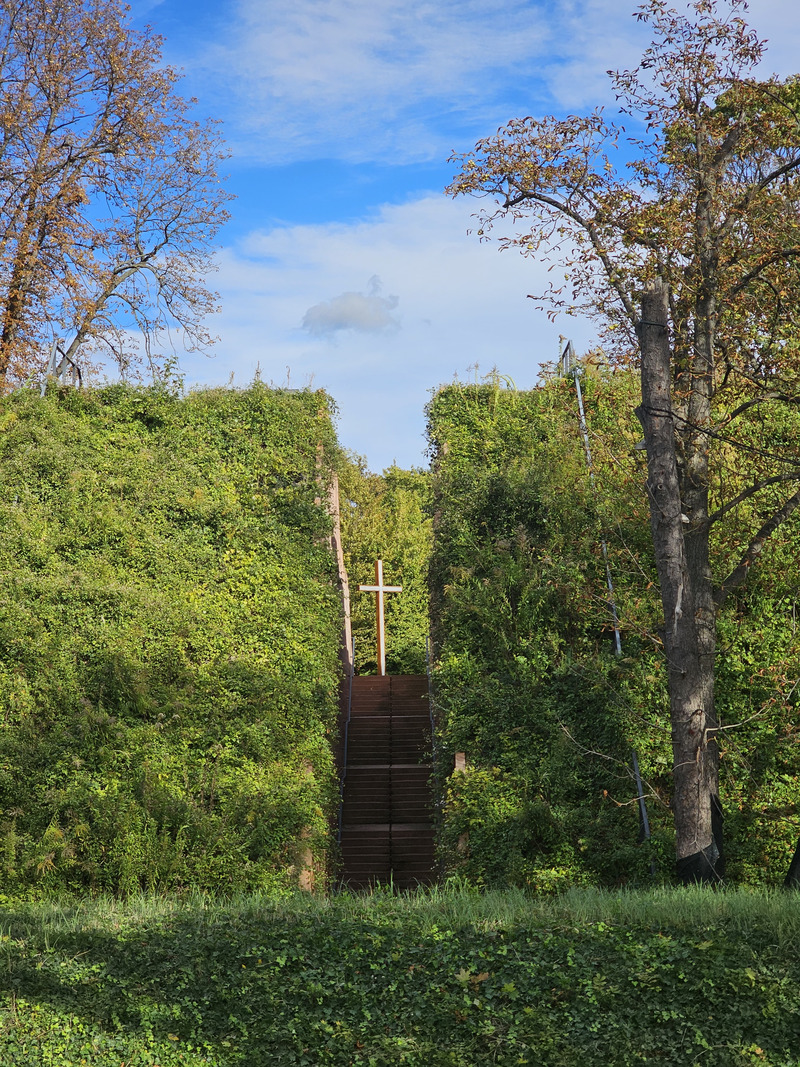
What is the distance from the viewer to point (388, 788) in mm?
14672

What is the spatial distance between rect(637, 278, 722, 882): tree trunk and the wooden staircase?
12.5 ft

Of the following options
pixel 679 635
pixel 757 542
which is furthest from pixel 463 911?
pixel 757 542

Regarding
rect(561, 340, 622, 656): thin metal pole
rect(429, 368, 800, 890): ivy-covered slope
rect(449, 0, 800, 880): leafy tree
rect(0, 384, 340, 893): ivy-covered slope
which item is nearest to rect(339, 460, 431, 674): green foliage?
rect(0, 384, 340, 893): ivy-covered slope

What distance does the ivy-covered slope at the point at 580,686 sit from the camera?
10.7 metres

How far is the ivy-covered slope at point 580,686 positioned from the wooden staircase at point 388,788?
138 cm

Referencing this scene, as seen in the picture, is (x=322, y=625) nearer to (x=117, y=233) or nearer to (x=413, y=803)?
(x=413, y=803)

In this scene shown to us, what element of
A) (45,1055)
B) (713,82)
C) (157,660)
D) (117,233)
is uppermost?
(117,233)

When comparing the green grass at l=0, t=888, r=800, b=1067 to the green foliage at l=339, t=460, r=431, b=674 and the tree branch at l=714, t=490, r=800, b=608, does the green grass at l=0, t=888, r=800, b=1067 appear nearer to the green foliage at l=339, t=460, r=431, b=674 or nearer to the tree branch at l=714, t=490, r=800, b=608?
the tree branch at l=714, t=490, r=800, b=608

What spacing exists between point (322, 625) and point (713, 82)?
8.66 m

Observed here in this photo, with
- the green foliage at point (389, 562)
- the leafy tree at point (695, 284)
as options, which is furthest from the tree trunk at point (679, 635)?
the green foliage at point (389, 562)

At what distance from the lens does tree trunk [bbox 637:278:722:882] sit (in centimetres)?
899

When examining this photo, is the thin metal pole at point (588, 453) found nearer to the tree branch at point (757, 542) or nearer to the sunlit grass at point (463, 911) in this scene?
the tree branch at point (757, 542)

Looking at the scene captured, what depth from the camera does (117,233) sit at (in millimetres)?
21312

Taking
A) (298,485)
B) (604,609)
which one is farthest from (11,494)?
(604,609)
